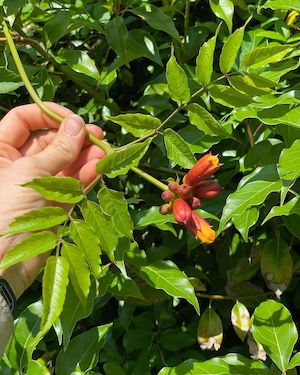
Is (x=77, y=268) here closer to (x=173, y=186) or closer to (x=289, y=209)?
(x=173, y=186)

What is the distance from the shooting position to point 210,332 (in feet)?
6.39

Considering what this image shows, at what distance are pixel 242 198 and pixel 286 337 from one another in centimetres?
36

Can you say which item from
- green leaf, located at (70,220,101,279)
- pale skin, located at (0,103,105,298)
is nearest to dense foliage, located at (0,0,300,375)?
green leaf, located at (70,220,101,279)

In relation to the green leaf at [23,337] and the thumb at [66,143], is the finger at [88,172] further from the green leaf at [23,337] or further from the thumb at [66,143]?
the green leaf at [23,337]

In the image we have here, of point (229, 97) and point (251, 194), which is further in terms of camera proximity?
point (251, 194)

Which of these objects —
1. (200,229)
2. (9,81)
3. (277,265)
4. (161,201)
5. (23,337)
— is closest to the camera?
(200,229)

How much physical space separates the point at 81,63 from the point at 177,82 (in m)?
0.71

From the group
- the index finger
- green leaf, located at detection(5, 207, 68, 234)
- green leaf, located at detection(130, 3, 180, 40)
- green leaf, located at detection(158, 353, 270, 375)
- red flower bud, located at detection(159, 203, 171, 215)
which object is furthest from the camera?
green leaf, located at detection(130, 3, 180, 40)

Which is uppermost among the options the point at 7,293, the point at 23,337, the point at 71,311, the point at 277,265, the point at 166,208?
the point at 166,208

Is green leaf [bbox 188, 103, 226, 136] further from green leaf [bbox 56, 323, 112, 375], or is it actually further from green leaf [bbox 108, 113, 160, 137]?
green leaf [bbox 56, 323, 112, 375]

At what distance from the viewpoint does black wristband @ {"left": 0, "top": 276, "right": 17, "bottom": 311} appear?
1.43 m

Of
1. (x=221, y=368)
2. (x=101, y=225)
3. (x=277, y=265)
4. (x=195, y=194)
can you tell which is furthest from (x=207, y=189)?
(x=277, y=265)

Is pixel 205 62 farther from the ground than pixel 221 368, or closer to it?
farther from the ground

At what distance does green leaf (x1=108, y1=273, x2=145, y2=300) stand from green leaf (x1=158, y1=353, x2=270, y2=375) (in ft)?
0.67
